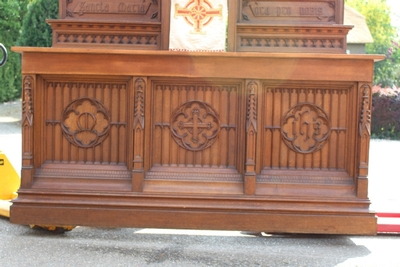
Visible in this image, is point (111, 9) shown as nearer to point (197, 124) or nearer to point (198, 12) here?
point (198, 12)

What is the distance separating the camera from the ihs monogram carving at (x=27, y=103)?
6.22m

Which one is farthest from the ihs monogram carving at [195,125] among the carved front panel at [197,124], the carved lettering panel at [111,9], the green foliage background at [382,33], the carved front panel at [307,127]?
the green foliage background at [382,33]

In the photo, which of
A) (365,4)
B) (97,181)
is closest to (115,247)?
(97,181)

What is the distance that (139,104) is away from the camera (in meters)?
6.19

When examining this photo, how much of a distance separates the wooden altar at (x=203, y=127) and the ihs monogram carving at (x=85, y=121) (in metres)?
0.01

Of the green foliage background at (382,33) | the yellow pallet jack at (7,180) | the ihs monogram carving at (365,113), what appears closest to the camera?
the ihs monogram carving at (365,113)

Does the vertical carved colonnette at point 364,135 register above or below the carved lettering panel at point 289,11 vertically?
below

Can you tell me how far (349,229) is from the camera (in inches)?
243

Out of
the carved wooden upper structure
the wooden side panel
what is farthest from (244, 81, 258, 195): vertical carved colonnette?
the wooden side panel

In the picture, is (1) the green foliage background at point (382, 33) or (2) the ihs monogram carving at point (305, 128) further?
Answer: (1) the green foliage background at point (382, 33)

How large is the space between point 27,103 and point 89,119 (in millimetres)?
634

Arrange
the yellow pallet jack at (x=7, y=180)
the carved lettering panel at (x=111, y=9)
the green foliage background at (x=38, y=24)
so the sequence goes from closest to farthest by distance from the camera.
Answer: the carved lettering panel at (x=111, y=9) < the yellow pallet jack at (x=7, y=180) < the green foliage background at (x=38, y=24)

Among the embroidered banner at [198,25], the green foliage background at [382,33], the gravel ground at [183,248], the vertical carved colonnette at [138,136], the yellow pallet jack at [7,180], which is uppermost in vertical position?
the green foliage background at [382,33]

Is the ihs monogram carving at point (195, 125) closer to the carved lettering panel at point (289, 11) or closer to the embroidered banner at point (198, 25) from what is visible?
the embroidered banner at point (198, 25)
